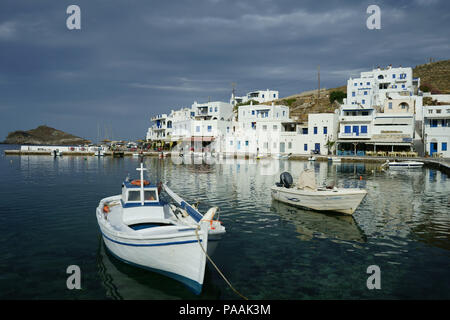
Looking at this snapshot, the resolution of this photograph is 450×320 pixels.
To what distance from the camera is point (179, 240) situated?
374 inches

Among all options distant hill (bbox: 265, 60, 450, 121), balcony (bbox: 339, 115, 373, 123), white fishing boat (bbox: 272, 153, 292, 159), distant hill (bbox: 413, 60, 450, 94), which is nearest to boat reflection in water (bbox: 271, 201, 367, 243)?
white fishing boat (bbox: 272, 153, 292, 159)

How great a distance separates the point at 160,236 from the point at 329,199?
1296 centimetres

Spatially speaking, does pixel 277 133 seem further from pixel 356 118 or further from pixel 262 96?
pixel 262 96

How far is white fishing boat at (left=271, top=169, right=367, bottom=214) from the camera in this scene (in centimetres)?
1912

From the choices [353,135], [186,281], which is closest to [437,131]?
[353,135]

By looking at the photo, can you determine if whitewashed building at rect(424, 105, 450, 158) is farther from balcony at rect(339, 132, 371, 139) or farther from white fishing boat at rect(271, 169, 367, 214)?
white fishing boat at rect(271, 169, 367, 214)

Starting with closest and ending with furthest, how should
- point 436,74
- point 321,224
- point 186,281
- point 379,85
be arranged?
point 186,281 → point 321,224 → point 379,85 → point 436,74

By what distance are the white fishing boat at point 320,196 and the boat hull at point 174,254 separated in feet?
39.8

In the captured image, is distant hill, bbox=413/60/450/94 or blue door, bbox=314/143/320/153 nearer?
blue door, bbox=314/143/320/153

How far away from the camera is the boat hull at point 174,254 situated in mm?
9438

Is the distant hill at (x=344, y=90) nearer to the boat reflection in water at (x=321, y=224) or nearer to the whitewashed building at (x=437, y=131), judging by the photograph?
the whitewashed building at (x=437, y=131)

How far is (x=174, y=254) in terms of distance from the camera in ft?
32.0

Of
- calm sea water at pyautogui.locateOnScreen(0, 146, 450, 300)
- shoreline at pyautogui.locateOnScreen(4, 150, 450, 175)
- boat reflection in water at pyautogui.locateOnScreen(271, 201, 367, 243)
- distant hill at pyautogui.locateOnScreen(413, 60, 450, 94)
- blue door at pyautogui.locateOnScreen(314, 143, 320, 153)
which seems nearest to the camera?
calm sea water at pyautogui.locateOnScreen(0, 146, 450, 300)
